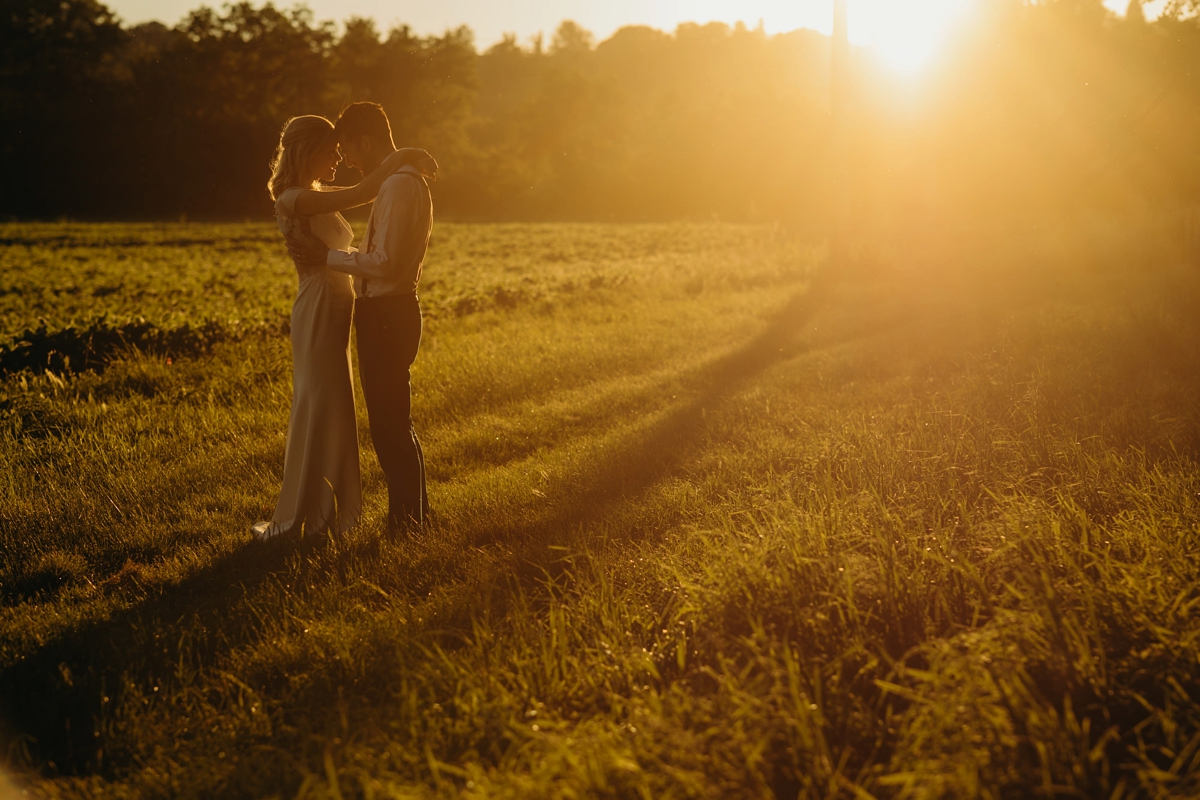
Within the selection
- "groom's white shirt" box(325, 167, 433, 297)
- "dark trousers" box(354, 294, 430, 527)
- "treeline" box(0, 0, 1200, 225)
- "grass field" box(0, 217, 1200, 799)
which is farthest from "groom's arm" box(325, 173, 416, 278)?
"treeline" box(0, 0, 1200, 225)

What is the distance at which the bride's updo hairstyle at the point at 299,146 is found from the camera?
4551 mm

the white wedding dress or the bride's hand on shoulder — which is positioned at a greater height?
the bride's hand on shoulder

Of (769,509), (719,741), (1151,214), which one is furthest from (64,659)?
(1151,214)

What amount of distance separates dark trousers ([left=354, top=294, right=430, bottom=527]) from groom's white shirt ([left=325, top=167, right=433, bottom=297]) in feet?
0.39

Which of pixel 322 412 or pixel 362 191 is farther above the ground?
pixel 362 191

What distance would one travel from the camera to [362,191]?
4.43 m

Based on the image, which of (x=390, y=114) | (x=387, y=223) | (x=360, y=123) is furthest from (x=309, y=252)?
(x=390, y=114)

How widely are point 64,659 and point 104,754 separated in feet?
2.97

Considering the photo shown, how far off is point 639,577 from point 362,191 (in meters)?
2.50

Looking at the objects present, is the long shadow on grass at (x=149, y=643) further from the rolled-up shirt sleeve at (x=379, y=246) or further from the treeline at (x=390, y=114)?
the treeline at (x=390, y=114)

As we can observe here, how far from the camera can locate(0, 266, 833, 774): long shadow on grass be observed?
118 inches

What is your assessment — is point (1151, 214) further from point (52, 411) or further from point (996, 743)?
point (52, 411)

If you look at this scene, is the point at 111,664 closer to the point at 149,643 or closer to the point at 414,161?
the point at 149,643

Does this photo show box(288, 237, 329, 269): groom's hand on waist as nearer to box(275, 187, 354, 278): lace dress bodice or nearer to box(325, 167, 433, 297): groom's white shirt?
box(275, 187, 354, 278): lace dress bodice
